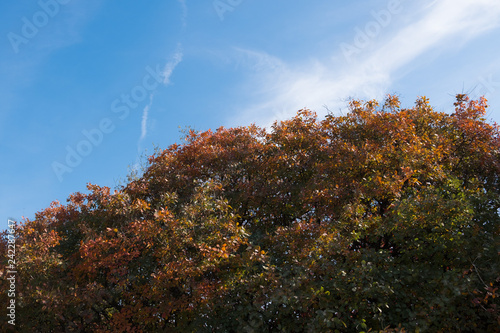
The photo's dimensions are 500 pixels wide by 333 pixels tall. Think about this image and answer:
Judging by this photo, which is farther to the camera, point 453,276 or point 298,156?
point 298,156

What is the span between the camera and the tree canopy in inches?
377

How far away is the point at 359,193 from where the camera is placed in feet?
37.3

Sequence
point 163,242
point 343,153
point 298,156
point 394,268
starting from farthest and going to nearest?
point 298,156, point 343,153, point 163,242, point 394,268

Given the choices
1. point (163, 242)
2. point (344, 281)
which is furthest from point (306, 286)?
point (163, 242)

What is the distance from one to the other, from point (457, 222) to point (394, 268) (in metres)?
2.23

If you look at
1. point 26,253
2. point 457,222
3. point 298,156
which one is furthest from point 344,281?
point 26,253

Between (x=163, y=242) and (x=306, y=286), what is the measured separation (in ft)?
14.2

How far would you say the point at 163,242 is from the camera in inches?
440

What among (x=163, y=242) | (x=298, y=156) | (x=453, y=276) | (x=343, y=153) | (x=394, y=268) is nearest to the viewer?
(x=453, y=276)

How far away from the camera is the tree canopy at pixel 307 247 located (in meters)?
9.57

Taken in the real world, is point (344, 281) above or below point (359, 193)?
below

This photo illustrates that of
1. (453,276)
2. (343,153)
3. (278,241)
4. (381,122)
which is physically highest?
(381,122)

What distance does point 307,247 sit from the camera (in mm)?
10445

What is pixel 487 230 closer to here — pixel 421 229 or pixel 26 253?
pixel 421 229
